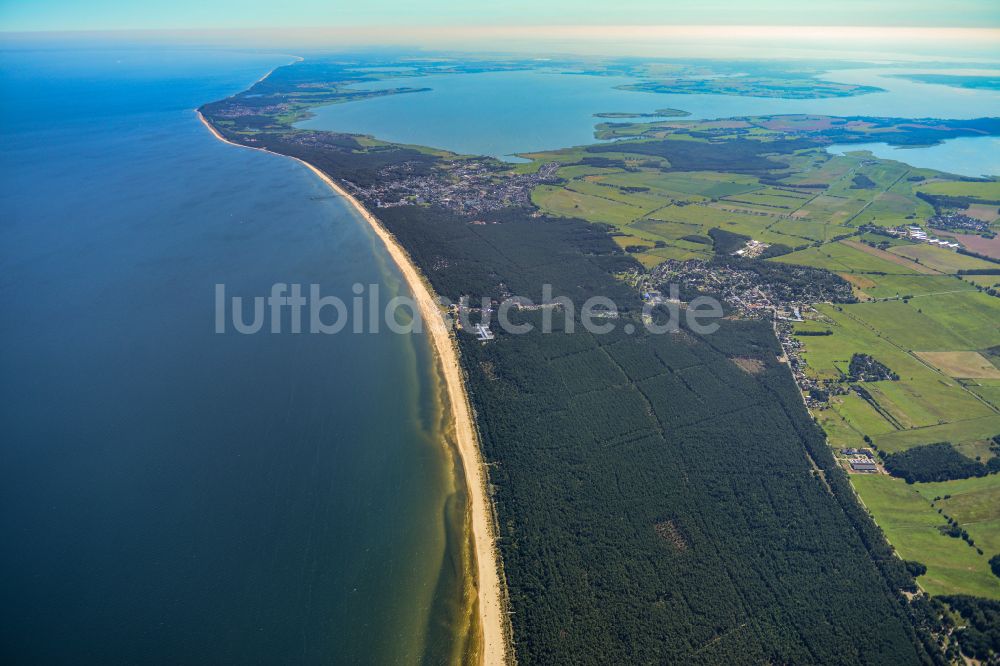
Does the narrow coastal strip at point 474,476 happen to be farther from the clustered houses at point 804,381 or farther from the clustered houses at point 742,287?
the clustered houses at point 804,381

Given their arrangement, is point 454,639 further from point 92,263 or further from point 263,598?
point 92,263

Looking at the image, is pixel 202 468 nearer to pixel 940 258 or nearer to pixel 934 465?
pixel 934 465

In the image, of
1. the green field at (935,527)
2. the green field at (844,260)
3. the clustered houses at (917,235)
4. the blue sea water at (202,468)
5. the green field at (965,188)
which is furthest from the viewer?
the green field at (965,188)

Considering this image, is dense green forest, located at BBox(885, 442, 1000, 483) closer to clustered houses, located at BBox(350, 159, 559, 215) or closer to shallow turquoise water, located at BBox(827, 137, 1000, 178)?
clustered houses, located at BBox(350, 159, 559, 215)

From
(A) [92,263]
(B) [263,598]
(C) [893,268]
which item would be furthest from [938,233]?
(A) [92,263]

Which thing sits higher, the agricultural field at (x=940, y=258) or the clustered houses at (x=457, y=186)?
the clustered houses at (x=457, y=186)

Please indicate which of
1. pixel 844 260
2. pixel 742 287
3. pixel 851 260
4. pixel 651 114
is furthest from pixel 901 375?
pixel 651 114

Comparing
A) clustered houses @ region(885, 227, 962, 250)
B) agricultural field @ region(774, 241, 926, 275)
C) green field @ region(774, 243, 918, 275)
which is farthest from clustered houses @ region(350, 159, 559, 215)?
clustered houses @ region(885, 227, 962, 250)

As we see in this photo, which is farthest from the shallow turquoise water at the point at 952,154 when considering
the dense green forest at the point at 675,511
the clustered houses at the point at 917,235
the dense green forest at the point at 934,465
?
the dense green forest at the point at 934,465
